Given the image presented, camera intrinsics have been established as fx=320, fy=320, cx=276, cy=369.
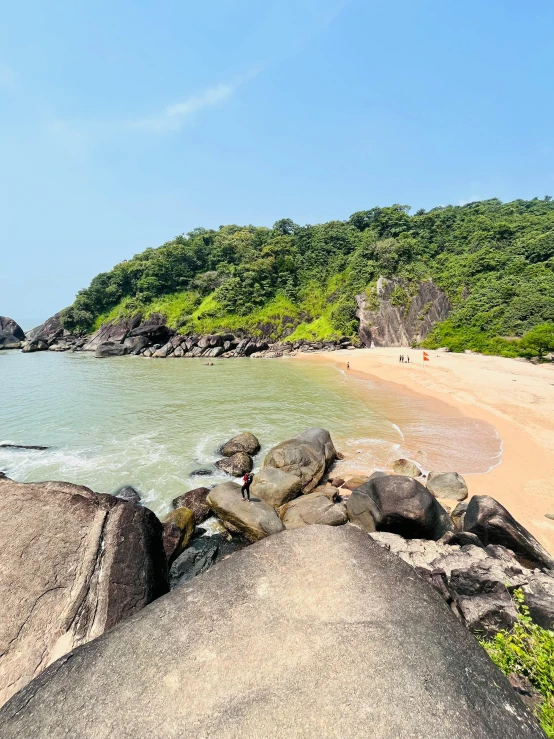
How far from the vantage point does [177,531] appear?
871 cm

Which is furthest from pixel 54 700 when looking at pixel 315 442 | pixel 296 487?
pixel 315 442

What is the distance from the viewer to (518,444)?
14.3 meters

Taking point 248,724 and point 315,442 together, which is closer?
point 248,724

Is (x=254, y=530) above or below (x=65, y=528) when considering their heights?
below

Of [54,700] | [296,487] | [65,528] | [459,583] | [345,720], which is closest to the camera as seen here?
[345,720]

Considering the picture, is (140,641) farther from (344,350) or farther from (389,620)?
(344,350)

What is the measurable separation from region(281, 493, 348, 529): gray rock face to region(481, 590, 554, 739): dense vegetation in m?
4.97

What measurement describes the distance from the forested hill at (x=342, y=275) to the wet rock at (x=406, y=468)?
28751mm

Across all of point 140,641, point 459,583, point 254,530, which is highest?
point 140,641

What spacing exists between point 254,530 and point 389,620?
606 cm

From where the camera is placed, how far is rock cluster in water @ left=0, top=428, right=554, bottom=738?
2695 millimetres

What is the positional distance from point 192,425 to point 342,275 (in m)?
53.9

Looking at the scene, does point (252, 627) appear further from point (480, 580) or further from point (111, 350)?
point (111, 350)

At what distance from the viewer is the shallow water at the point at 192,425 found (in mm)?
13211
